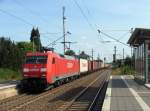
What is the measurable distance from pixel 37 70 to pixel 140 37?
28.1 ft

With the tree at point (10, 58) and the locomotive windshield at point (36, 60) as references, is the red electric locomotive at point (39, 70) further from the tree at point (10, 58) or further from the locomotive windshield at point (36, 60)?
the tree at point (10, 58)

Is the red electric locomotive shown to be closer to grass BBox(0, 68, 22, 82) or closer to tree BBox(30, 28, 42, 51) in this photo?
tree BBox(30, 28, 42, 51)

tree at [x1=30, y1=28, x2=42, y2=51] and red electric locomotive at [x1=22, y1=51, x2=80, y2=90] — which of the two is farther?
tree at [x1=30, y1=28, x2=42, y2=51]

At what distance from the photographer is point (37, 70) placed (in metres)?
30.4

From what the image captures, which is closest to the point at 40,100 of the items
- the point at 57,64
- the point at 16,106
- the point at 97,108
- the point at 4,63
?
the point at 16,106

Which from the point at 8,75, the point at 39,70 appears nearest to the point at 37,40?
the point at 8,75

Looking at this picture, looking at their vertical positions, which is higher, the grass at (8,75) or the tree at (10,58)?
the tree at (10,58)

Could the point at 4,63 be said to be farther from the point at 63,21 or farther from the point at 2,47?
the point at 63,21

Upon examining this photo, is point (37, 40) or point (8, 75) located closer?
point (8, 75)

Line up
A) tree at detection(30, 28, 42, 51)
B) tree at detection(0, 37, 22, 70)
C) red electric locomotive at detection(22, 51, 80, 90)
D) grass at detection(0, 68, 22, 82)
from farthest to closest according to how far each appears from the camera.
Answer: tree at detection(30, 28, 42, 51) → tree at detection(0, 37, 22, 70) → grass at detection(0, 68, 22, 82) → red electric locomotive at detection(22, 51, 80, 90)

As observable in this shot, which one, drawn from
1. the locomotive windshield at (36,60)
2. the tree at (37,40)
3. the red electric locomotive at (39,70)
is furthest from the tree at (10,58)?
the red electric locomotive at (39,70)

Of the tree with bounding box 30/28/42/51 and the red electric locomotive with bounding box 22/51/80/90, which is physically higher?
the tree with bounding box 30/28/42/51

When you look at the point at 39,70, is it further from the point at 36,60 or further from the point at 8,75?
the point at 8,75

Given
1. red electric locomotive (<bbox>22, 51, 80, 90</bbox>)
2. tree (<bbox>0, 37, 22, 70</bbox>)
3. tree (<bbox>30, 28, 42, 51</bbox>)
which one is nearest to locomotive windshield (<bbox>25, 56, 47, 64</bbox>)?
red electric locomotive (<bbox>22, 51, 80, 90</bbox>)
